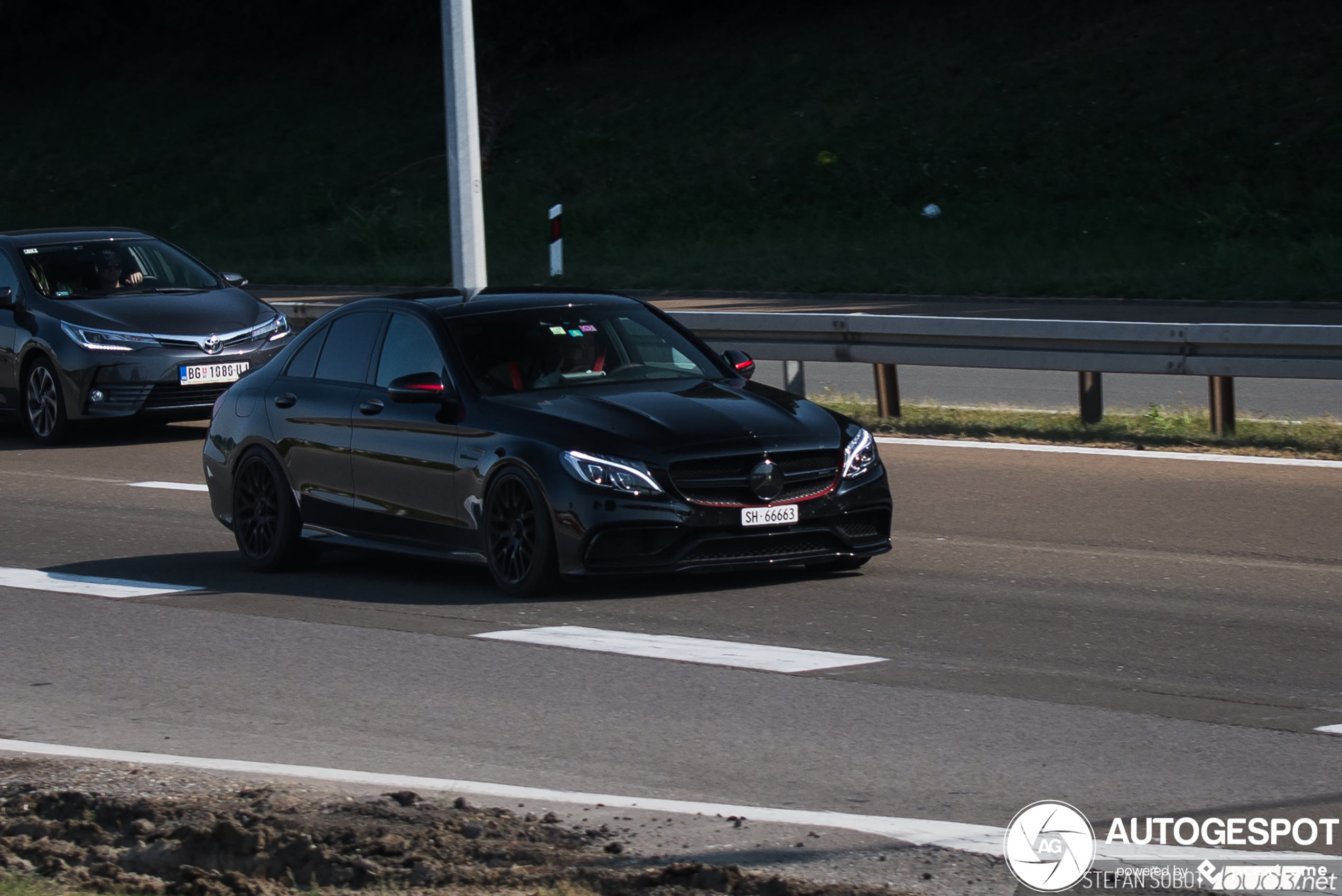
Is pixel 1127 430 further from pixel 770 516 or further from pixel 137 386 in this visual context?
pixel 137 386

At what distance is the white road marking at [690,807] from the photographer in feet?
16.6

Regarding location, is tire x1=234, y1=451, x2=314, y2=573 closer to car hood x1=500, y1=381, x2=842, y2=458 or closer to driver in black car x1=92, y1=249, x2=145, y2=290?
car hood x1=500, y1=381, x2=842, y2=458

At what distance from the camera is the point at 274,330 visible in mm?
16766

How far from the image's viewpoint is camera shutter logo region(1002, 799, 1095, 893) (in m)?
4.87

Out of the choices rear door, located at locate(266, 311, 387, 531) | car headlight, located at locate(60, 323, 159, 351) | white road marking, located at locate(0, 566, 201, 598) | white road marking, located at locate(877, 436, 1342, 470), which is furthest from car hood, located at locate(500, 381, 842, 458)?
car headlight, located at locate(60, 323, 159, 351)

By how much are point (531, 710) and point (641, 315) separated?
3537 millimetres

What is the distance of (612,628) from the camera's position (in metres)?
8.47

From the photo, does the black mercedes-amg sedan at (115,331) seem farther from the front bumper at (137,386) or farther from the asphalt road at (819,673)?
the asphalt road at (819,673)

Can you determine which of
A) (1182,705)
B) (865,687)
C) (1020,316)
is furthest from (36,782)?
(1020,316)

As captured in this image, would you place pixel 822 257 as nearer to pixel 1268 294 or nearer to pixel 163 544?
pixel 1268 294

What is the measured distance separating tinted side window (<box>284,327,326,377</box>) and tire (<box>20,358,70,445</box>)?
6.17 meters

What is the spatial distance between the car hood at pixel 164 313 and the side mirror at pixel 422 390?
715 cm

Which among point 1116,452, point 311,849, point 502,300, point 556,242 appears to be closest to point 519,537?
point 502,300

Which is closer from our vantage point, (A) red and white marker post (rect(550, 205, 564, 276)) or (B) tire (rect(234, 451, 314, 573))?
(B) tire (rect(234, 451, 314, 573))
